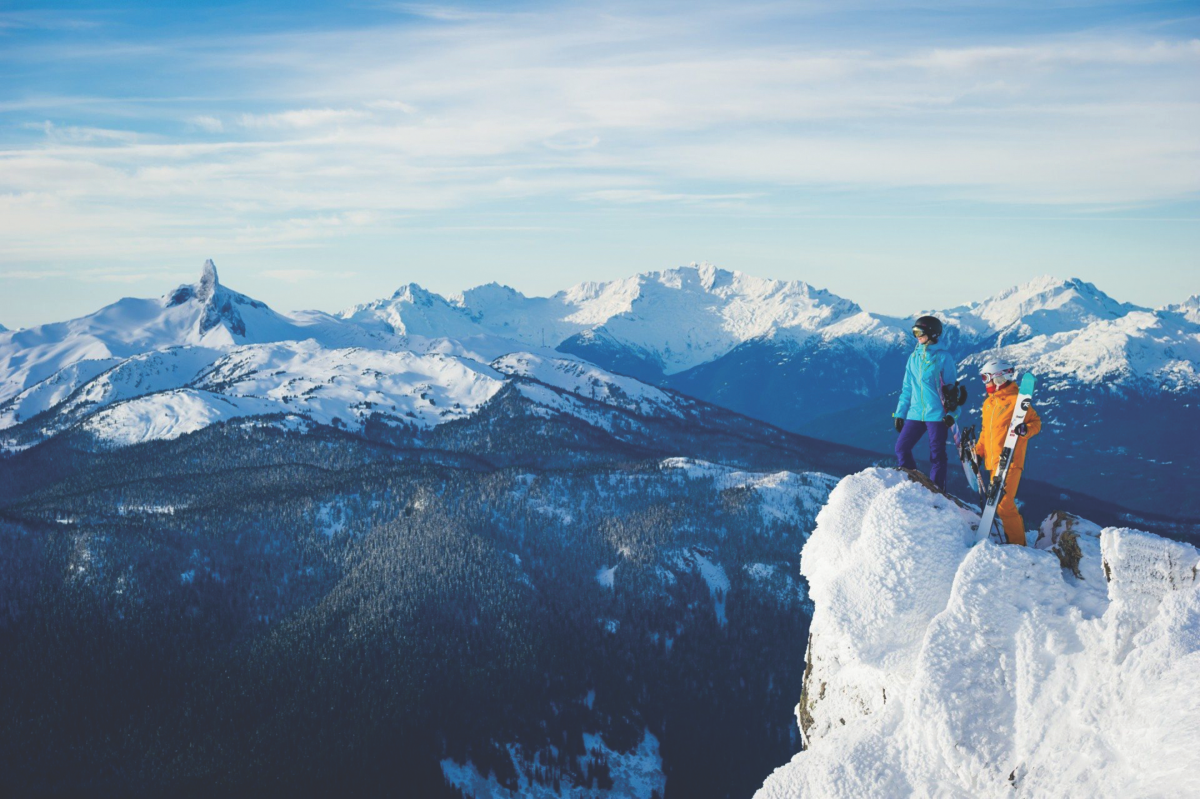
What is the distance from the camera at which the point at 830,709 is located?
22.6 m

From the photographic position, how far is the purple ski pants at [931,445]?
91.6 feet

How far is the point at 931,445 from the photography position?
96.2 ft

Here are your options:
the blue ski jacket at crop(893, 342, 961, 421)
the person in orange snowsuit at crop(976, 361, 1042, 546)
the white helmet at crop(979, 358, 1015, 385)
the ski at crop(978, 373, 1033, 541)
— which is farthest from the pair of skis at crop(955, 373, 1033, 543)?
the blue ski jacket at crop(893, 342, 961, 421)

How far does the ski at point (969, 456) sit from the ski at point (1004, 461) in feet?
7.54

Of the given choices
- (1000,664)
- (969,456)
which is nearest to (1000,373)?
(969,456)

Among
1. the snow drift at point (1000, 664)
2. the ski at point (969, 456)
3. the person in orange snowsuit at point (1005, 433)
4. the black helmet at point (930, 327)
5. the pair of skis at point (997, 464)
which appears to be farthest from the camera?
the black helmet at point (930, 327)

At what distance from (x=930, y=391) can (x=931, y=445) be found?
184cm

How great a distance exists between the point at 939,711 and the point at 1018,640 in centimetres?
224

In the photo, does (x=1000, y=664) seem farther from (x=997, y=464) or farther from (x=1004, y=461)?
(x=997, y=464)

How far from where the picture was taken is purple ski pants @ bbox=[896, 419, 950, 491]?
91.6 feet

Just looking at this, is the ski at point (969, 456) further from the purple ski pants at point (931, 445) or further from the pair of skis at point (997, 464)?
the purple ski pants at point (931, 445)

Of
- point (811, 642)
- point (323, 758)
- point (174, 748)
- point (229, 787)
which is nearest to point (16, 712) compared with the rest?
point (174, 748)

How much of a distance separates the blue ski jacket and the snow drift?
6333mm

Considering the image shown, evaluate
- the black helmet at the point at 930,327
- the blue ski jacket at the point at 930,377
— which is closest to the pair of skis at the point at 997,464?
Answer: the blue ski jacket at the point at 930,377
